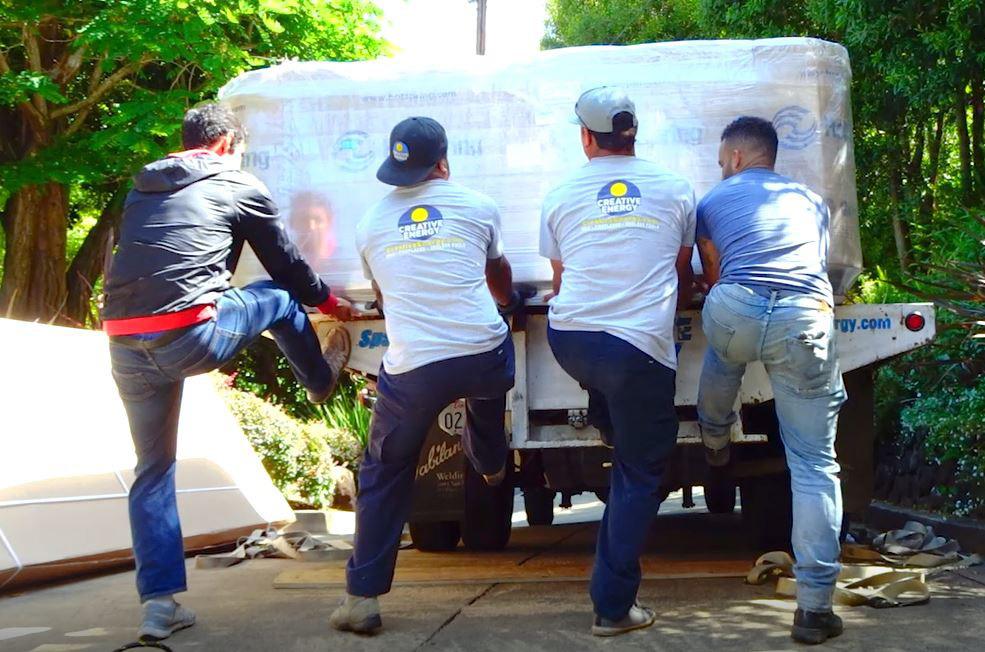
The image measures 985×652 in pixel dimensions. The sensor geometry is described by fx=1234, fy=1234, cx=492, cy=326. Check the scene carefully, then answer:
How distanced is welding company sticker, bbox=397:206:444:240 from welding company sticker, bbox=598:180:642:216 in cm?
59

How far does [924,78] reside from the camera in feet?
31.5

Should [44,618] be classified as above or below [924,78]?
below

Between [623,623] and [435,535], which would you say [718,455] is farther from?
[435,535]

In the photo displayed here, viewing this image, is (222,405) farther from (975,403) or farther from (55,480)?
(975,403)

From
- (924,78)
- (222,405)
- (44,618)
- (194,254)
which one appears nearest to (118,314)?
(194,254)

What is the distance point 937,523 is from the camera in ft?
22.0

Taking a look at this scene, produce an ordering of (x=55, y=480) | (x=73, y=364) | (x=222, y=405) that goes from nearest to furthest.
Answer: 1. (x=55, y=480)
2. (x=73, y=364)
3. (x=222, y=405)

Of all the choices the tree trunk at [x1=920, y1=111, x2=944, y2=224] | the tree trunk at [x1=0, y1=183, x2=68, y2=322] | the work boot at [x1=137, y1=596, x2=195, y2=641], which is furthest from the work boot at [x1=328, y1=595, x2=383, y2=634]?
the tree trunk at [x1=0, y1=183, x2=68, y2=322]

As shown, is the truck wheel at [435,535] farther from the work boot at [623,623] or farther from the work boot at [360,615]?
the work boot at [623,623]

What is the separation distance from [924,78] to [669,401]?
20.6ft

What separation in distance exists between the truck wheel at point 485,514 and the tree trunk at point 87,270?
1104 centimetres

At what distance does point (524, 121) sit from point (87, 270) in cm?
1293

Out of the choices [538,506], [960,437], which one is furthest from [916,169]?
[960,437]

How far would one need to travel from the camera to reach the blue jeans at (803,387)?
4211 mm
